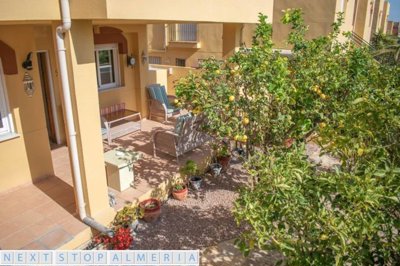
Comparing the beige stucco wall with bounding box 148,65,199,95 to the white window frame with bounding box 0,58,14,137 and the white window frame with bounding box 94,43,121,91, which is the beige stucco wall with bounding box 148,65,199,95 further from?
the white window frame with bounding box 0,58,14,137

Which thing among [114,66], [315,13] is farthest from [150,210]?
[315,13]

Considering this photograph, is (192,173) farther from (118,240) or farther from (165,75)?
(165,75)

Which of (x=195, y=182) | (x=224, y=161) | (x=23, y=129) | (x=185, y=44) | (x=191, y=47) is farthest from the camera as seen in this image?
(x=185, y=44)

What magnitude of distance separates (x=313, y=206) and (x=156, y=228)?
450cm

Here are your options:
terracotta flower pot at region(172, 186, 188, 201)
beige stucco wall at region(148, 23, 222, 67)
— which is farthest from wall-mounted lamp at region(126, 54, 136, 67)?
beige stucco wall at region(148, 23, 222, 67)

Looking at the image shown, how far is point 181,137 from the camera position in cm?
873

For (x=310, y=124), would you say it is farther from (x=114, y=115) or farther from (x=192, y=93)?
(x=114, y=115)

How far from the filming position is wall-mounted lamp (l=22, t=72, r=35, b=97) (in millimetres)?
7195

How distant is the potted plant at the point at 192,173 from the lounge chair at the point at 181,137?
0.54 meters

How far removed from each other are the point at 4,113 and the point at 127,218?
3612 mm

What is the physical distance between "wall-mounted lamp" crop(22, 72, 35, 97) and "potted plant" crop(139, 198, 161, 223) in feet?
11.8

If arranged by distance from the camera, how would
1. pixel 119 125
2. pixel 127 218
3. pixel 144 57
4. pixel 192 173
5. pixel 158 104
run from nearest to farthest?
pixel 127 218 < pixel 192 173 < pixel 119 125 < pixel 158 104 < pixel 144 57

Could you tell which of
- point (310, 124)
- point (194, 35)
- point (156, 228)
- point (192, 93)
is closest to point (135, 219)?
→ point (156, 228)

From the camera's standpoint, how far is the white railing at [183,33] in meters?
22.8
